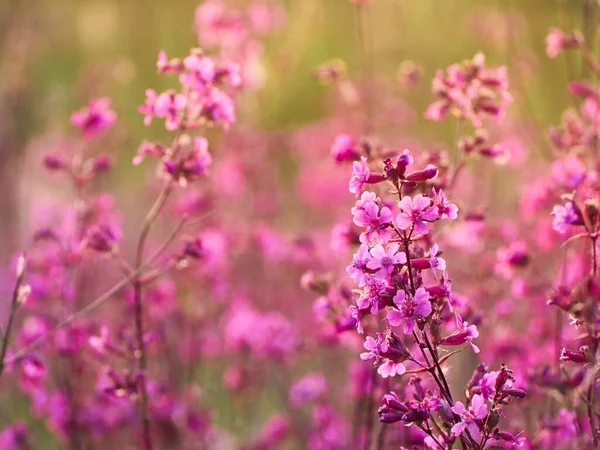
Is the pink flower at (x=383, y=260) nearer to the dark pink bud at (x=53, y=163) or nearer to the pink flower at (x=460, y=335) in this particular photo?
the pink flower at (x=460, y=335)

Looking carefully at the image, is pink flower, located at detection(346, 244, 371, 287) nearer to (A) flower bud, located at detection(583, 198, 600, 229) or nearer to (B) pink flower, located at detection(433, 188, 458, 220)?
(B) pink flower, located at detection(433, 188, 458, 220)

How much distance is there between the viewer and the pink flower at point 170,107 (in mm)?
2449

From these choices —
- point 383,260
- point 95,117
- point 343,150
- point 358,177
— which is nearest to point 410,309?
point 383,260

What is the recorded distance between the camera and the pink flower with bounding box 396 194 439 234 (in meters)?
1.71

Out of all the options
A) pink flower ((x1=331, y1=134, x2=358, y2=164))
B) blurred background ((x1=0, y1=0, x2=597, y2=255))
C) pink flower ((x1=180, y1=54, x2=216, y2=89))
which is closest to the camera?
pink flower ((x1=180, y1=54, x2=216, y2=89))

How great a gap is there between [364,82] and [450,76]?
1.48m

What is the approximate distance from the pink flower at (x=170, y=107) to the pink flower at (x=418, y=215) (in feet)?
3.43

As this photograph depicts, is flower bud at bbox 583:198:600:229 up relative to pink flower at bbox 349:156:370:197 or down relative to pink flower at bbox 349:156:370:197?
down

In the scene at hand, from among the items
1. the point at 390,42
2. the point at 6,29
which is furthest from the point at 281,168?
the point at 6,29

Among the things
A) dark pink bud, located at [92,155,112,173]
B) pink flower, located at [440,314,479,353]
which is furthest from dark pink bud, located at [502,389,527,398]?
dark pink bud, located at [92,155,112,173]

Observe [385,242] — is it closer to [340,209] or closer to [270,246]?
[270,246]

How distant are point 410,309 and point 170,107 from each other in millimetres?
1227

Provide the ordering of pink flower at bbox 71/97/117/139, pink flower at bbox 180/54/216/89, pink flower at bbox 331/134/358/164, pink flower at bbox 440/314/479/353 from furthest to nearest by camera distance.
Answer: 1. pink flower at bbox 71/97/117/139
2. pink flower at bbox 331/134/358/164
3. pink flower at bbox 180/54/216/89
4. pink flower at bbox 440/314/479/353

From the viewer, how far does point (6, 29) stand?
5.98m
